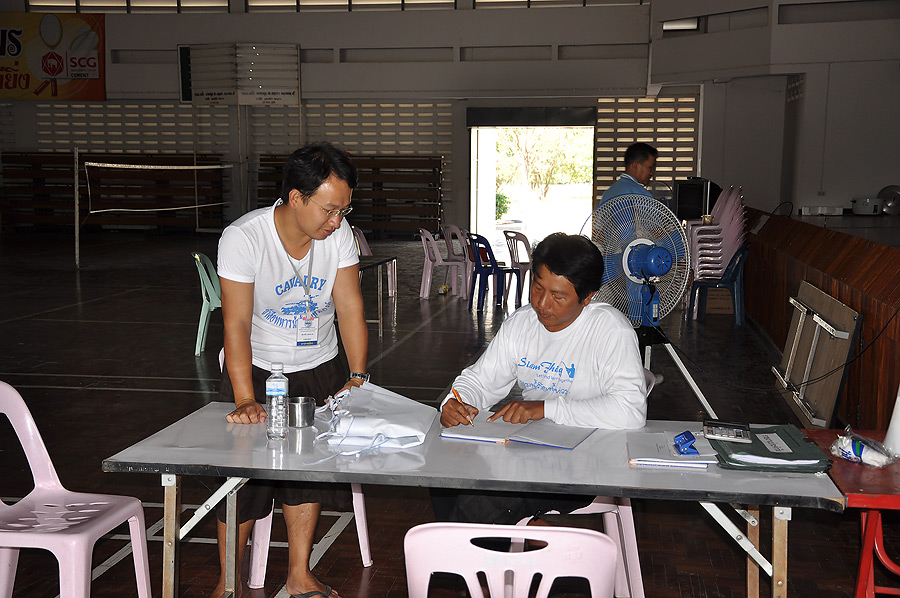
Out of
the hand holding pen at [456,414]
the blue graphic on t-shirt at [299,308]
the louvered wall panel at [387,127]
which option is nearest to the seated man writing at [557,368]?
the hand holding pen at [456,414]

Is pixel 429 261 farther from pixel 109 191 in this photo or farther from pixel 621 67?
pixel 109 191

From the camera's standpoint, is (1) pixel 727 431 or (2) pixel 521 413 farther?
(2) pixel 521 413

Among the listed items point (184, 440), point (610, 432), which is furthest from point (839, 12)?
point (184, 440)

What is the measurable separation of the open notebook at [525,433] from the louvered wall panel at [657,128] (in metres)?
14.4

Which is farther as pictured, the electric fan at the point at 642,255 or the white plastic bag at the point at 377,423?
the electric fan at the point at 642,255

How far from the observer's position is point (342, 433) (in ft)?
7.75

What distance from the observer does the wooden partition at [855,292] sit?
4180 mm

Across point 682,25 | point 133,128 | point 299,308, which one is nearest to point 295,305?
point 299,308

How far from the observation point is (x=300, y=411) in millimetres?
2518

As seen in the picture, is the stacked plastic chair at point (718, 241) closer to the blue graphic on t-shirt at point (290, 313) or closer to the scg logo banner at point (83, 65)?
the blue graphic on t-shirt at point (290, 313)

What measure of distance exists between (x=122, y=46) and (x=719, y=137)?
12150 mm

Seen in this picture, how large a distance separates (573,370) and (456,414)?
1.57ft

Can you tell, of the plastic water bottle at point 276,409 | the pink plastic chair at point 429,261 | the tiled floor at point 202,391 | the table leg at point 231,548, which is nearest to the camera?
the plastic water bottle at point 276,409

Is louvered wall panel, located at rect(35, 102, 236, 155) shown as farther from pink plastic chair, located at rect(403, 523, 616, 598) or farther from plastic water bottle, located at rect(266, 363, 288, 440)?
pink plastic chair, located at rect(403, 523, 616, 598)
